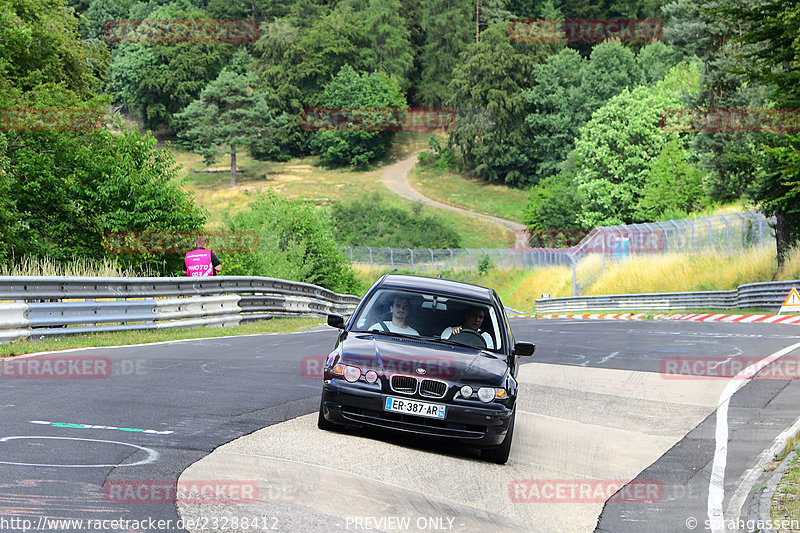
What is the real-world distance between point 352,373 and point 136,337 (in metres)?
9.54

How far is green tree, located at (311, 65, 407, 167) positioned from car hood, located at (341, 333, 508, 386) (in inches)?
4654

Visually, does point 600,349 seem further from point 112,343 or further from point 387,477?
point 387,477

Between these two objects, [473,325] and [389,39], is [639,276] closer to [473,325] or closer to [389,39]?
[473,325]

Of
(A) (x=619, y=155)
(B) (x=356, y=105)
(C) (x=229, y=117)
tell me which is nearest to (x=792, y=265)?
(A) (x=619, y=155)

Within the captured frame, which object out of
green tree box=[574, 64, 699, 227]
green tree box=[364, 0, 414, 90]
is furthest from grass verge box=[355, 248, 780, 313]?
green tree box=[364, 0, 414, 90]

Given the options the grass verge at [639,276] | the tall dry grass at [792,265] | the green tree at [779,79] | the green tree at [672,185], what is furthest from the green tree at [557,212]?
the green tree at [779,79]

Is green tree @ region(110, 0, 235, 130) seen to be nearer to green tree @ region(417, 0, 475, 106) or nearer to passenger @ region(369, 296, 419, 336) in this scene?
green tree @ region(417, 0, 475, 106)

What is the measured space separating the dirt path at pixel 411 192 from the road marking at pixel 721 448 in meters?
76.6

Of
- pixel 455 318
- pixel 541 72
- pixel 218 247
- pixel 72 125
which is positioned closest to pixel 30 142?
pixel 72 125

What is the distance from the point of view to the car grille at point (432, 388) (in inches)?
315

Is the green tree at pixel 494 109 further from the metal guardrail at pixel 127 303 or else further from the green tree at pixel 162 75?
the metal guardrail at pixel 127 303

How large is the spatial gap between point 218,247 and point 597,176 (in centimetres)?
5261

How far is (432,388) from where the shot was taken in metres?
8.02

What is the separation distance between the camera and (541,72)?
119 m
